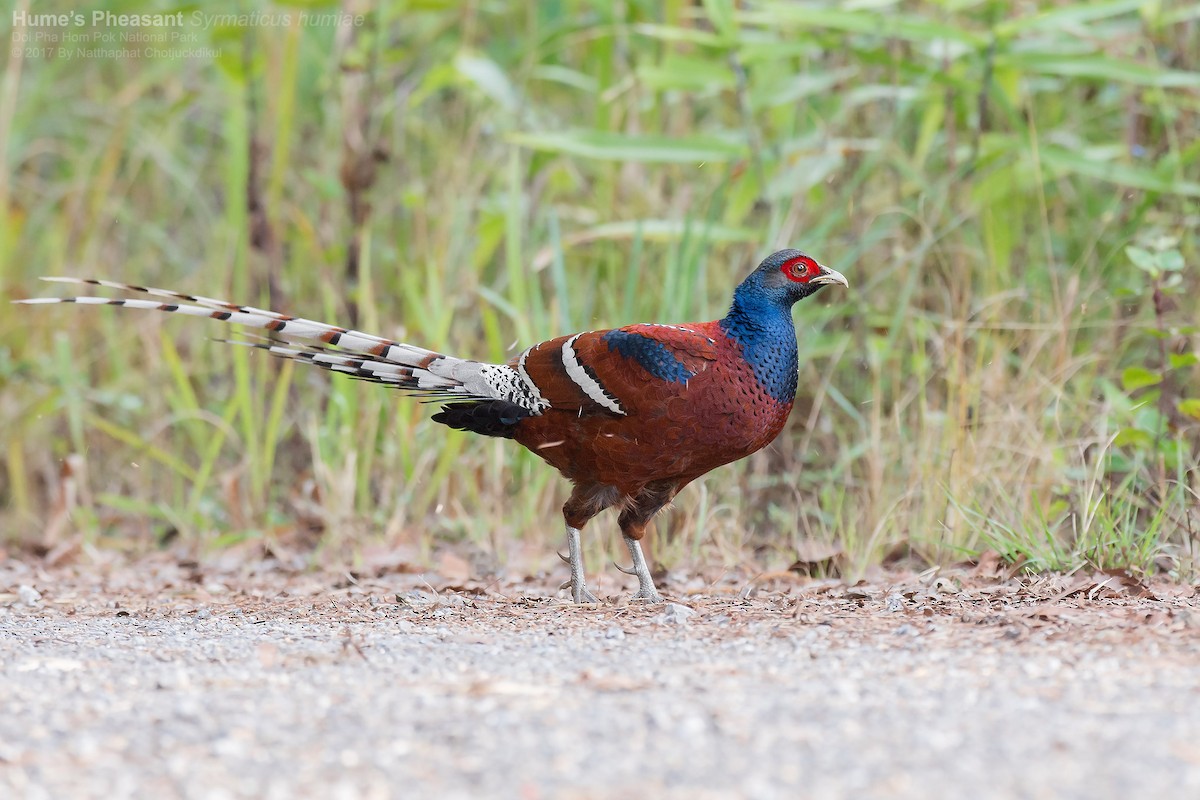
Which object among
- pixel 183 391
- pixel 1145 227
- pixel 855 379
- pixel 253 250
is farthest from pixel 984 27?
pixel 183 391

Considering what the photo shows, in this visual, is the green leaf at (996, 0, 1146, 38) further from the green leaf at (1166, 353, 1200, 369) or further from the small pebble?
the small pebble

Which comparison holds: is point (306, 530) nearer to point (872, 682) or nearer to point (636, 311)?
point (636, 311)

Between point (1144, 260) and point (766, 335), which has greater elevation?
point (1144, 260)

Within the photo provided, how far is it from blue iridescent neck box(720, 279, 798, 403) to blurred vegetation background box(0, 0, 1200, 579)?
72 centimetres

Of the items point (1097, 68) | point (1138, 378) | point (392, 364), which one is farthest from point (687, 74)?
point (1138, 378)

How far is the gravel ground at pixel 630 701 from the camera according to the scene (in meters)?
2.06

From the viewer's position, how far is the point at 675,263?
549 centimetres

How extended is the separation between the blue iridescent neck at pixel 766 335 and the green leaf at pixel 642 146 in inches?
50.6

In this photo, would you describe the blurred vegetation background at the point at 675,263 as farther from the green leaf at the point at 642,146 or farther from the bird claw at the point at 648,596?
the bird claw at the point at 648,596

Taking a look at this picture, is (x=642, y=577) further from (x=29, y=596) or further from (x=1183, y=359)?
(x=29, y=596)

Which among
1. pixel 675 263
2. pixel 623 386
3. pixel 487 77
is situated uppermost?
pixel 487 77

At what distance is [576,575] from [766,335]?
943mm

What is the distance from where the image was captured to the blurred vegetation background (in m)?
5.15

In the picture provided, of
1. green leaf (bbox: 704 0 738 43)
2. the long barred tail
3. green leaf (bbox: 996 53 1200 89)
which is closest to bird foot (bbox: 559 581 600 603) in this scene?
the long barred tail
